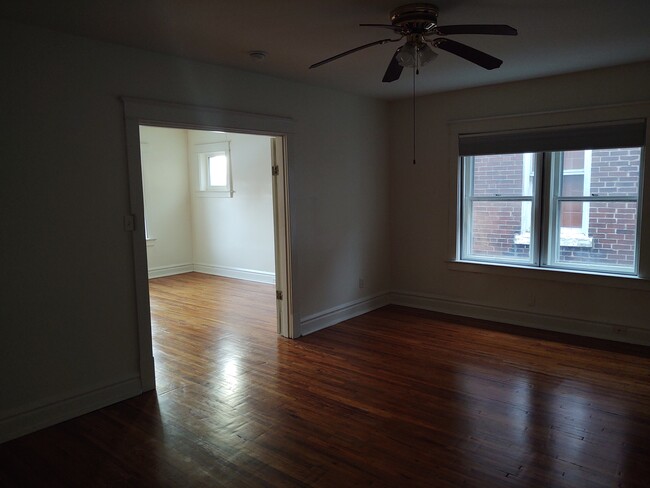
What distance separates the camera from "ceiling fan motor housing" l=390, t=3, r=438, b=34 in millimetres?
2580

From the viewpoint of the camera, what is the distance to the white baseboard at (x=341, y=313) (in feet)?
15.6

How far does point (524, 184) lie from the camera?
15.8 feet

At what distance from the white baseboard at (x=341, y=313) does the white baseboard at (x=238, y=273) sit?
6.57ft

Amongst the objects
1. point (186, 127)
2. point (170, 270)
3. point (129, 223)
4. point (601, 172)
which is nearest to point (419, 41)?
point (186, 127)

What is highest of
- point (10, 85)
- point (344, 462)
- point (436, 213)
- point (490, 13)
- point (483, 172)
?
point (490, 13)

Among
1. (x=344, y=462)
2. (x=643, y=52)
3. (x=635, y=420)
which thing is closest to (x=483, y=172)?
(x=643, y=52)

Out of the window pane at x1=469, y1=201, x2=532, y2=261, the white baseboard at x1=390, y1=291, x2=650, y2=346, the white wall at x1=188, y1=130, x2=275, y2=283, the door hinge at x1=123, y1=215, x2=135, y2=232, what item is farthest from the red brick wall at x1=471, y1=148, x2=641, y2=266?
the door hinge at x1=123, y1=215, x2=135, y2=232

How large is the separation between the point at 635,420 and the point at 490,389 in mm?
877

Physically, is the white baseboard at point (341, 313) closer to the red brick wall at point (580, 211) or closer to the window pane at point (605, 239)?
the red brick wall at point (580, 211)

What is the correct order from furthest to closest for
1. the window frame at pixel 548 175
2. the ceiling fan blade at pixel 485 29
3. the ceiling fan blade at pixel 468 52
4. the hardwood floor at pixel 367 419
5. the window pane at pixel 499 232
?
the window pane at pixel 499 232
the window frame at pixel 548 175
the ceiling fan blade at pixel 468 52
the hardwood floor at pixel 367 419
the ceiling fan blade at pixel 485 29

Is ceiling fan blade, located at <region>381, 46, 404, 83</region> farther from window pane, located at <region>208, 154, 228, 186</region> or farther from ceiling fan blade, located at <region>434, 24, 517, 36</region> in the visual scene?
window pane, located at <region>208, 154, 228, 186</region>

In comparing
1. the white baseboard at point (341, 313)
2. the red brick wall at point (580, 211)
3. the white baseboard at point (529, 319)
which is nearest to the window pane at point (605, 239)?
the red brick wall at point (580, 211)

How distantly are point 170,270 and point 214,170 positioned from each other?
6.19 ft

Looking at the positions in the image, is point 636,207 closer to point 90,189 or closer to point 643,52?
point 643,52
